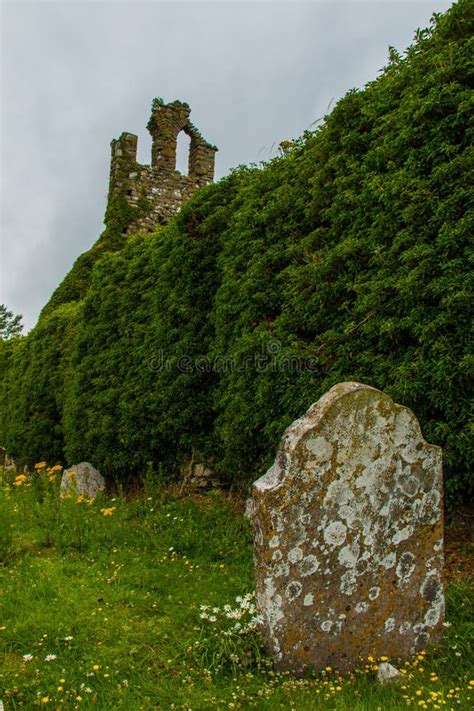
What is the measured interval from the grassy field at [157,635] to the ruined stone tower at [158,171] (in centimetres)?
1227

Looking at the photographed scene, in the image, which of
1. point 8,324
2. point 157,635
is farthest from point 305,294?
point 8,324

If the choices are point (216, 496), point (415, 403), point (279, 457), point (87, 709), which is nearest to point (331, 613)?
point (279, 457)

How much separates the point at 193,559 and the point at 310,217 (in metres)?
3.83

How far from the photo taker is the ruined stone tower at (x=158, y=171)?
55.0 ft

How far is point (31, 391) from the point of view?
44.5 ft

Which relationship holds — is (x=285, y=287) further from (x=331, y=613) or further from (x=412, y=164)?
(x=331, y=613)

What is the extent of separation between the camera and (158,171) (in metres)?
17.5

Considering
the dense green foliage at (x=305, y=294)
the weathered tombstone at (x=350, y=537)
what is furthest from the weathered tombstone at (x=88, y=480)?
the weathered tombstone at (x=350, y=537)

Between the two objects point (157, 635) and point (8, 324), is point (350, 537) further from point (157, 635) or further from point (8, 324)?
point (8, 324)

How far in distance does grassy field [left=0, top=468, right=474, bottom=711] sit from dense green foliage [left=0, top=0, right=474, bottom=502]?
1459 mm

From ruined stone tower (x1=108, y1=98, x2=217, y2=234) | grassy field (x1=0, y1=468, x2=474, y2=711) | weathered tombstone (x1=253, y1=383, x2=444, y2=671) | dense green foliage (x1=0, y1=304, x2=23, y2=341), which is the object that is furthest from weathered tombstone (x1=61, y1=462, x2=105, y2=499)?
dense green foliage (x1=0, y1=304, x2=23, y2=341)

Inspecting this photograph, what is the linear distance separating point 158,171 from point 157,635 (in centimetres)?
1578

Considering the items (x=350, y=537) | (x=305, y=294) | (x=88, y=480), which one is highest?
(x=305, y=294)

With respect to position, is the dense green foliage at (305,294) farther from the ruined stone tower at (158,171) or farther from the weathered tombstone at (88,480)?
the ruined stone tower at (158,171)
